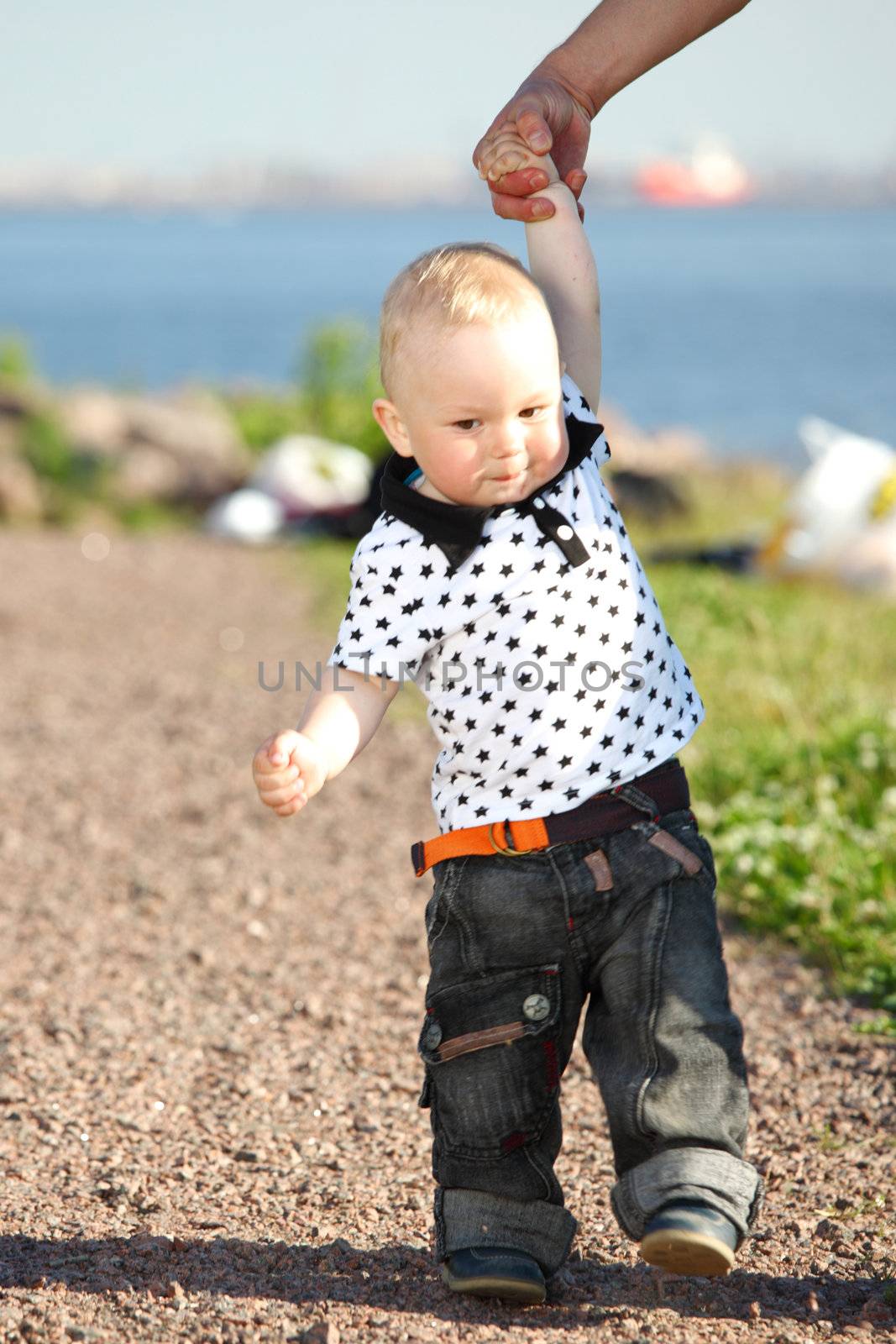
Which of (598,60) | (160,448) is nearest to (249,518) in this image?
(160,448)

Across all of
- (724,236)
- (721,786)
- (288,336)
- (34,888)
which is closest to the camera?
(34,888)

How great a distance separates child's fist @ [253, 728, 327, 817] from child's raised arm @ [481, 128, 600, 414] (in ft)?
2.49

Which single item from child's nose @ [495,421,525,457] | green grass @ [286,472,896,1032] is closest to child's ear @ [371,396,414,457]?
child's nose @ [495,421,525,457]

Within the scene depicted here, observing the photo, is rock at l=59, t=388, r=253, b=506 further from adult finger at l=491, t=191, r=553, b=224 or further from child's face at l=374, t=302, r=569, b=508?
child's face at l=374, t=302, r=569, b=508

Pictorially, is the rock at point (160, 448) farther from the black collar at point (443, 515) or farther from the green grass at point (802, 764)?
the black collar at point (443, 515)

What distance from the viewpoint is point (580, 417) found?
2.31 m

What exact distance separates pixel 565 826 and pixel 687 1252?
0.58m

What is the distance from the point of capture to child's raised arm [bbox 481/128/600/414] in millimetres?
2389

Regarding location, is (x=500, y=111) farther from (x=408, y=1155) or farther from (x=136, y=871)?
(x=136, y=871)

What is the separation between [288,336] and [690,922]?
43.1m

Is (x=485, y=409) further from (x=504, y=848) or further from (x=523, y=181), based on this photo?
(x=504, y=848)

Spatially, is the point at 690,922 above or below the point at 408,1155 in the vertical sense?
above

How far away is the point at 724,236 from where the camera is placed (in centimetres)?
14362

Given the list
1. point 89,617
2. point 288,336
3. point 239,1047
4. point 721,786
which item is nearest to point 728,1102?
point 239,1047
